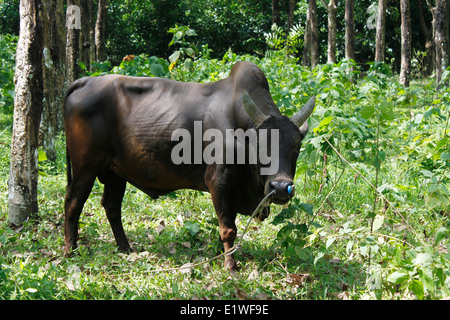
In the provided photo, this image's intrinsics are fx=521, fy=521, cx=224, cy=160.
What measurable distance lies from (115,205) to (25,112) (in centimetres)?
141

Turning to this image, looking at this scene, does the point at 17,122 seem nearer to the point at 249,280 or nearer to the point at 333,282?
the point at 249,280

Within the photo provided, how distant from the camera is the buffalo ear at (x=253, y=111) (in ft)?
14.3

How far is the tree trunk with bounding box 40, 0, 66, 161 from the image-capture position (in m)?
7.26

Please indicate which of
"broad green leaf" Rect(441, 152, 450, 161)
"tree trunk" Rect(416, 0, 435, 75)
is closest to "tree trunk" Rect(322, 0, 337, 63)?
"tree trunk" Rect(416, 0, 435, 75)

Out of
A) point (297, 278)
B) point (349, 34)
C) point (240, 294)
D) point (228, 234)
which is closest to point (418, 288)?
point (297, 278)

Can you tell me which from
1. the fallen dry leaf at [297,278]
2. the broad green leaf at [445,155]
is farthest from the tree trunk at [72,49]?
the broad green leaf at [445,155]

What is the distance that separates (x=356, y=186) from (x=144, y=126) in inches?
117

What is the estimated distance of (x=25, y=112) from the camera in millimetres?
5516

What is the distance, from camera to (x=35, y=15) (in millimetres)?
5566

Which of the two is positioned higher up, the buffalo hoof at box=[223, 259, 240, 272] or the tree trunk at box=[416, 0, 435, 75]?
the tree trunk at box=[416, 0, 435, 75]

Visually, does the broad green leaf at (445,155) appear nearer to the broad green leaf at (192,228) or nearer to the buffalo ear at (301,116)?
the buffalo ear at (301,116)

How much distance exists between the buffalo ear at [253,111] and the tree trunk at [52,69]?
152 inches

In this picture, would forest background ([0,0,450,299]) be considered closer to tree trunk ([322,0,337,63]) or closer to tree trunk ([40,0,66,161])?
tree trunk ([40,0,66,161])

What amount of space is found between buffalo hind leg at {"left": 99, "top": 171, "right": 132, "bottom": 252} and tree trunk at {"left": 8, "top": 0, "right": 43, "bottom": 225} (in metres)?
0.90
